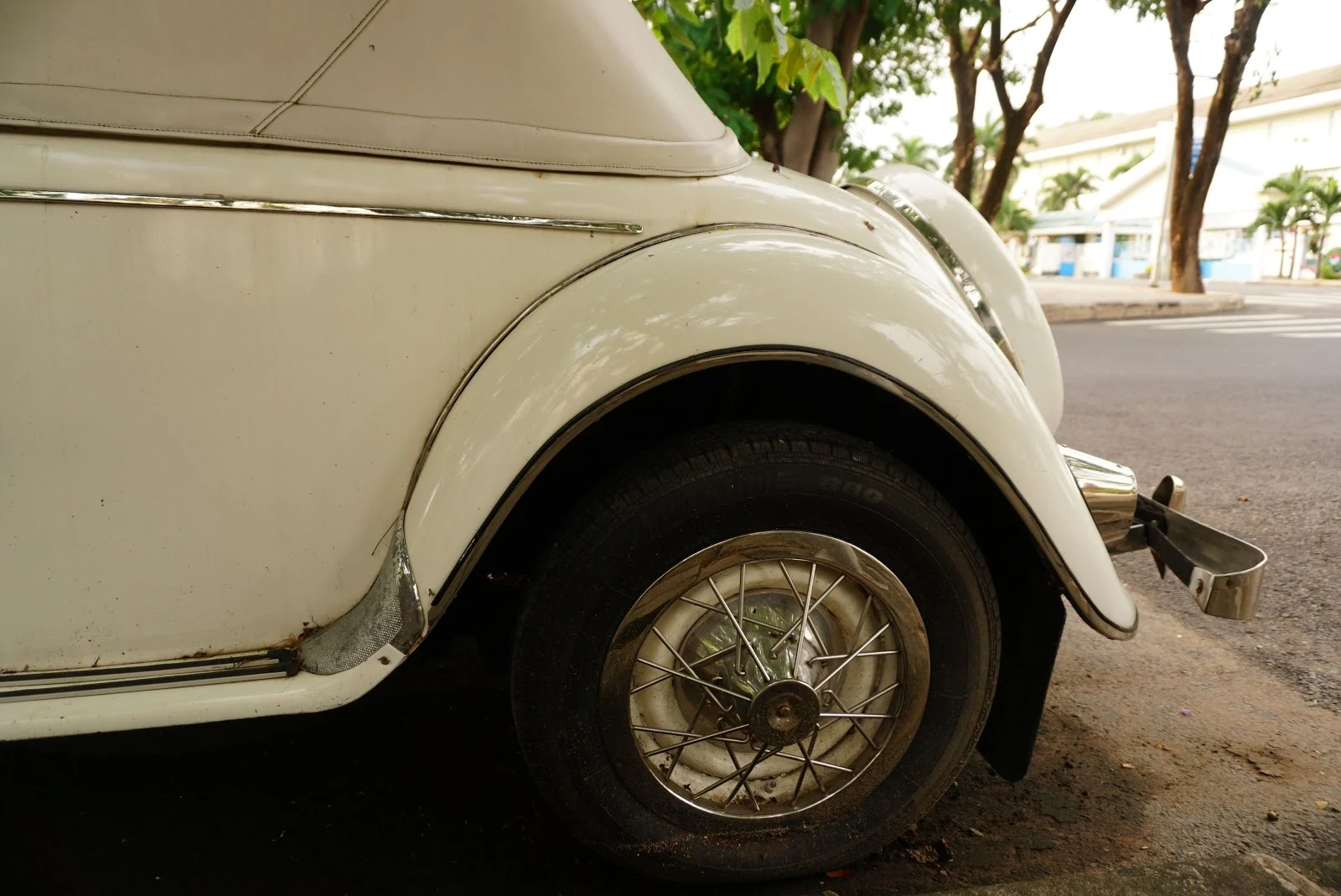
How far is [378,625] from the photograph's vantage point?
1.46 meters

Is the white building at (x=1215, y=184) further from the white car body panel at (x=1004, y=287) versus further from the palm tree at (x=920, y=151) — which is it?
the white car body panel at (x=1004, y=287)

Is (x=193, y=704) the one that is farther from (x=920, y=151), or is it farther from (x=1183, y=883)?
(x=920, y=151)

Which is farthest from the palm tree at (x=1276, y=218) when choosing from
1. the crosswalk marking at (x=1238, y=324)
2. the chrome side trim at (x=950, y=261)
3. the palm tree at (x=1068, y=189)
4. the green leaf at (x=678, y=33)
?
the chrome side trim at (x=950, y=261)

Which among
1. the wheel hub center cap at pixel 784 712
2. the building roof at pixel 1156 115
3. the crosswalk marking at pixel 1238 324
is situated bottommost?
the crosswalk marking at pixel 1238 324

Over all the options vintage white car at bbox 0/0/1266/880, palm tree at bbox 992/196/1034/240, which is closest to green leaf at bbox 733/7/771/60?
vintage white car at bbox 0/0/1266/880

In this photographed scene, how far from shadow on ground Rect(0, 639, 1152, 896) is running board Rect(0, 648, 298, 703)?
0.42ft

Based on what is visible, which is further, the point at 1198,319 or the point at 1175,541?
the point at 1198,319

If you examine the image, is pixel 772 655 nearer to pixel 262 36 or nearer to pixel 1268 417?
pixel 262 36

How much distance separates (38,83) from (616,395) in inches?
38.2

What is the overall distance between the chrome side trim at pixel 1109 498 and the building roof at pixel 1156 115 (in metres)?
38.0

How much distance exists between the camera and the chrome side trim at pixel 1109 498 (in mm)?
1938

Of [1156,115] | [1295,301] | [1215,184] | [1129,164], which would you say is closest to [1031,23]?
[1295,301]

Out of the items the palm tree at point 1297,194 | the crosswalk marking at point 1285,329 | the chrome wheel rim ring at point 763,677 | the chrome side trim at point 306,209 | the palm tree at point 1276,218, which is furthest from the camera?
the palm tree at point 1276,218

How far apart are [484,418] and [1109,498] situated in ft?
4.55
